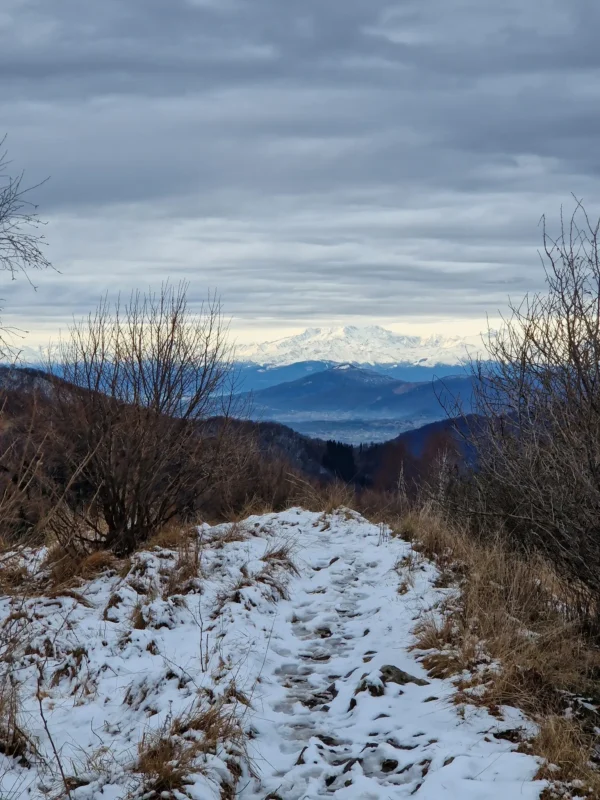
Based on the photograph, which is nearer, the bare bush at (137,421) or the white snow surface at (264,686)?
the white snow surface at (264,686)

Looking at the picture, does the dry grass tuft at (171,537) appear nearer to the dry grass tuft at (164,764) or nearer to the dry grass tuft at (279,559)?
the dry grass tuft at (279,559)

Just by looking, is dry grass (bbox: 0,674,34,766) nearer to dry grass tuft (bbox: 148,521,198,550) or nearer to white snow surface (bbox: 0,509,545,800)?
white snow surface (bbox: 0,509,545,800)

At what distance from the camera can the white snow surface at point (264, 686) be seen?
12.9 feet

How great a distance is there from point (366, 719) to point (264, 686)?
975mm

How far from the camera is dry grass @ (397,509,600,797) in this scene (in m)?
3.88

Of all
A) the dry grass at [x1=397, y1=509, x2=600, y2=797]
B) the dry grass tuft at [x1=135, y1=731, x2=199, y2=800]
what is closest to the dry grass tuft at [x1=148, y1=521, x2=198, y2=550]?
the dry grass at [x1=397, y1=509, x2=600, y2=797]

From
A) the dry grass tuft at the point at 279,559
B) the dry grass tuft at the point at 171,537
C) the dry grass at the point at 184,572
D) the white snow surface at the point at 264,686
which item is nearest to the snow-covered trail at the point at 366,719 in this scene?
the white snow surface at the point at 264,686

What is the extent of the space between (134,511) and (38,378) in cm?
240

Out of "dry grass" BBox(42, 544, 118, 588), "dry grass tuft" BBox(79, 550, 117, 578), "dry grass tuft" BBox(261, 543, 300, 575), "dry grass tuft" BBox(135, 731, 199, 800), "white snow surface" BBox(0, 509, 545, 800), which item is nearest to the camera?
"dry grass tuft" BBox(135, 731, 199, 800)

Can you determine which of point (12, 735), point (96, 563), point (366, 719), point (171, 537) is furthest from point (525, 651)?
Result: point (171, 537)

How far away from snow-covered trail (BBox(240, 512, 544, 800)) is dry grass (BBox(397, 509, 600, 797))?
0.17 metres

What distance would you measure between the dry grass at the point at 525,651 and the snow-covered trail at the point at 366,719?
175 millimetres

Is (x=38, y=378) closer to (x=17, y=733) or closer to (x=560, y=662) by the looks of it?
(x=17, y=733)

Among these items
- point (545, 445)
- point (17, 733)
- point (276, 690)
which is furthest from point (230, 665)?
point (545, 445)
